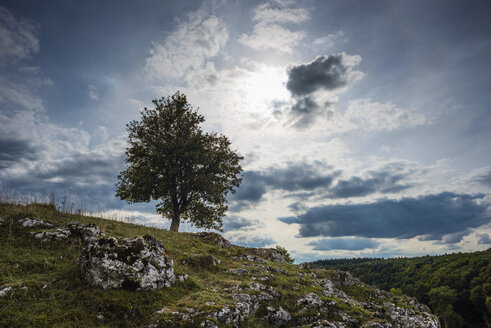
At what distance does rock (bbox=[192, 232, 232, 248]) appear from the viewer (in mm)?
30594

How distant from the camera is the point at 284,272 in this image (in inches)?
941

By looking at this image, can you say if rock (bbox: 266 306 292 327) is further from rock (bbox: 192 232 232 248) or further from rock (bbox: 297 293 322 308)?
rock (bbox: 192 232 232 248)

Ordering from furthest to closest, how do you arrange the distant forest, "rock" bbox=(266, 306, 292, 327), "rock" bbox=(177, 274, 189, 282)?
1. the distant forest
2. "rock" bbox=(177, 274, 189, 282)
3. "rock" bbox=(266, 306, 292, 327)

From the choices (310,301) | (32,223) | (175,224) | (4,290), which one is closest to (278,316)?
(310,301)

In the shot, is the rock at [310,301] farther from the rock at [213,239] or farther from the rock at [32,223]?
the rock at [32,223]

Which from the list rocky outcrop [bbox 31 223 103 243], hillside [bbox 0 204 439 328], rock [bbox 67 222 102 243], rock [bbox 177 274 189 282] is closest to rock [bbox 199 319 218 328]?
hillside [bbox 0 204 439 328]

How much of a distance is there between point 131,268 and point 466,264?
190 meters

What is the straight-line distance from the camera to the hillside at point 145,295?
9.34m

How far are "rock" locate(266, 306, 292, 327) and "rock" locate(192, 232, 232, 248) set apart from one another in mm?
16437

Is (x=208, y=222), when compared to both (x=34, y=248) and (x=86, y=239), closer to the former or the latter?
(x=86, y=239)

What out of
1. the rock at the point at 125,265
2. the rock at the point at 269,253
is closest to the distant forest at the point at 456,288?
the rock at the point at 269,253

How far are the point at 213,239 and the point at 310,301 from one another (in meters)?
16.8

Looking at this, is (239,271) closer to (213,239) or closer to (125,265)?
(125,265)

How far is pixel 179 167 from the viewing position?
33.4 m
